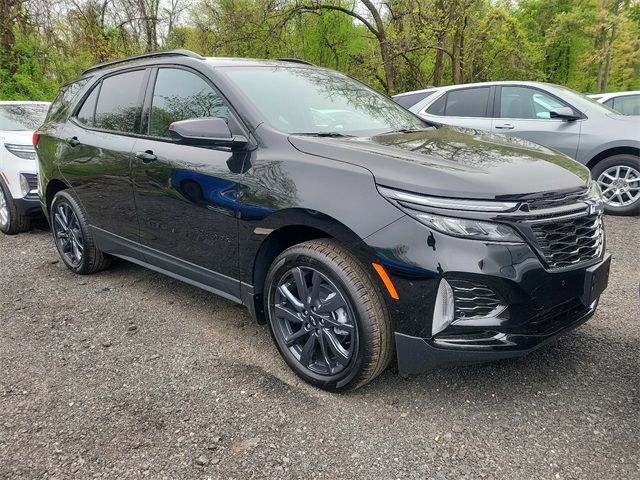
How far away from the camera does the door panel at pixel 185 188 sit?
2.79m

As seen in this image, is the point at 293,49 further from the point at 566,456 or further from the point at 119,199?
the point at 566,456

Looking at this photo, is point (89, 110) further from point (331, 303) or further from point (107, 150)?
point (331, 303)

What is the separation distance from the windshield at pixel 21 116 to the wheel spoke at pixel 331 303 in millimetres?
5301

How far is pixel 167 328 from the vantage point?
3.31 m

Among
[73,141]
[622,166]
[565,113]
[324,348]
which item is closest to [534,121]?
[565,113]

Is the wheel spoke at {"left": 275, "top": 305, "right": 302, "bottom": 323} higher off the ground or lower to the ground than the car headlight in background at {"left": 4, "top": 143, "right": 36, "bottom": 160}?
lower

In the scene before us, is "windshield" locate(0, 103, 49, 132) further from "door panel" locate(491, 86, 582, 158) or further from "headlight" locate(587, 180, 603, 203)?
"headlight" locate(587, 180, 603, 203)

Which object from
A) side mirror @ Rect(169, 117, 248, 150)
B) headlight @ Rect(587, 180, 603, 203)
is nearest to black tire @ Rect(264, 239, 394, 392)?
side mirror @ Rect(169, 117, 248, 150)

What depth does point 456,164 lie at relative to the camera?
225cm

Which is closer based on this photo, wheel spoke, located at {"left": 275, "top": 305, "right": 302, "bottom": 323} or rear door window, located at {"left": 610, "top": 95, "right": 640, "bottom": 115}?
wheel spoke, located at {"left": 275, "top": 305, "right": 302, "bottom": 323}

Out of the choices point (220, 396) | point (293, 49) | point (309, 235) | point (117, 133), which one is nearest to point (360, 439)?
point (220, 396)

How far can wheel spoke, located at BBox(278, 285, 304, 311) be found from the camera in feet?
8.37

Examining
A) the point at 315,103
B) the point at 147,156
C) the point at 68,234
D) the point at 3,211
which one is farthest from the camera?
the point at 3,211

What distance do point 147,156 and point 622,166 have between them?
5445 mm
